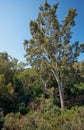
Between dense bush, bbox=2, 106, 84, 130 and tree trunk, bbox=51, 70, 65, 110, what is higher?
tree trunk, bbox=51, 70, 65, 110

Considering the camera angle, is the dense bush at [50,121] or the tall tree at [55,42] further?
the tall tree at [55,42]

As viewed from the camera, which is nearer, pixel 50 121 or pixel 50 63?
pixel 50 121

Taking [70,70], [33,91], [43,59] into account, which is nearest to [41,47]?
[43,59]

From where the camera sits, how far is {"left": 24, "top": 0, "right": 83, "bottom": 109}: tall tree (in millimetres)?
26359

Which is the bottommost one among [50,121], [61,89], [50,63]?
[50,121]

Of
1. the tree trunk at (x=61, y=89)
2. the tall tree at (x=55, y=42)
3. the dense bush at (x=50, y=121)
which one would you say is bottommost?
the dense bush at (x=50, y=121)

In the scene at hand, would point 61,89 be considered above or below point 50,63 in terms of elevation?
below

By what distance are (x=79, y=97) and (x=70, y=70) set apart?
455 cm

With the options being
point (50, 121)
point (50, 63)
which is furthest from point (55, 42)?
point (50, 121)

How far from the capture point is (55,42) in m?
26.5

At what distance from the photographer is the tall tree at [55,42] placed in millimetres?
26359

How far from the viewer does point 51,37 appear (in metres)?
26.7

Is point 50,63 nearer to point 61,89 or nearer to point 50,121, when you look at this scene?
point 61,89

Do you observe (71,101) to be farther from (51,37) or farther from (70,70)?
(51,37)
